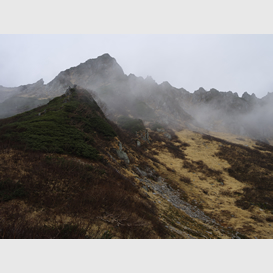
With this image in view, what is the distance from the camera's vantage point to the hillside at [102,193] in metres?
4.67

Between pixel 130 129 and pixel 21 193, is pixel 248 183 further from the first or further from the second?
pixel 130 129

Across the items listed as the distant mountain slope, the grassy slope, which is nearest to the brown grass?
the grassy slope

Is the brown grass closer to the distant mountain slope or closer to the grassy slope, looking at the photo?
the grassy slope

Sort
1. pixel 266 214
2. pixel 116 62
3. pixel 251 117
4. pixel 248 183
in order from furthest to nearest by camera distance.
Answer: pixel 116 62, pixel 251 117, pixel 248 183, pixel 266 214

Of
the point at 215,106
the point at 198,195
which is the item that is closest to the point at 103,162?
the point at 198,195

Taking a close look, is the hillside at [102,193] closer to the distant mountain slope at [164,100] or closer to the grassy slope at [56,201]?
the grassy slope at [56,201]

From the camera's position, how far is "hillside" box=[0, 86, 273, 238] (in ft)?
15.3

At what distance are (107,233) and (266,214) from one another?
687 inches

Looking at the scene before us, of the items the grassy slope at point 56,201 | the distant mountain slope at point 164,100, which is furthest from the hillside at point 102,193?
the distant mountain slope at point 164,100

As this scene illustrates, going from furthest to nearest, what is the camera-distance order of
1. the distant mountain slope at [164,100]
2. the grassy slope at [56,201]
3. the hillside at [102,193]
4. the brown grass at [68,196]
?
the distant mountain slope at [164,100] < the brown grass at [68,196] < the hillside at [102,193] < the grassy slope at [56,201]

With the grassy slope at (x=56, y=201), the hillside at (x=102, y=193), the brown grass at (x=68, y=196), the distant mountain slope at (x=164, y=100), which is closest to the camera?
the grassy slope at (x=56, y=201)

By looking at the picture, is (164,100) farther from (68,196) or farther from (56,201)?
(56,201)

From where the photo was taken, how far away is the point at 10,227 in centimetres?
351

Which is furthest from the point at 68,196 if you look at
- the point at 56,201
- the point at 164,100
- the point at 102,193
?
the point at 164,100
